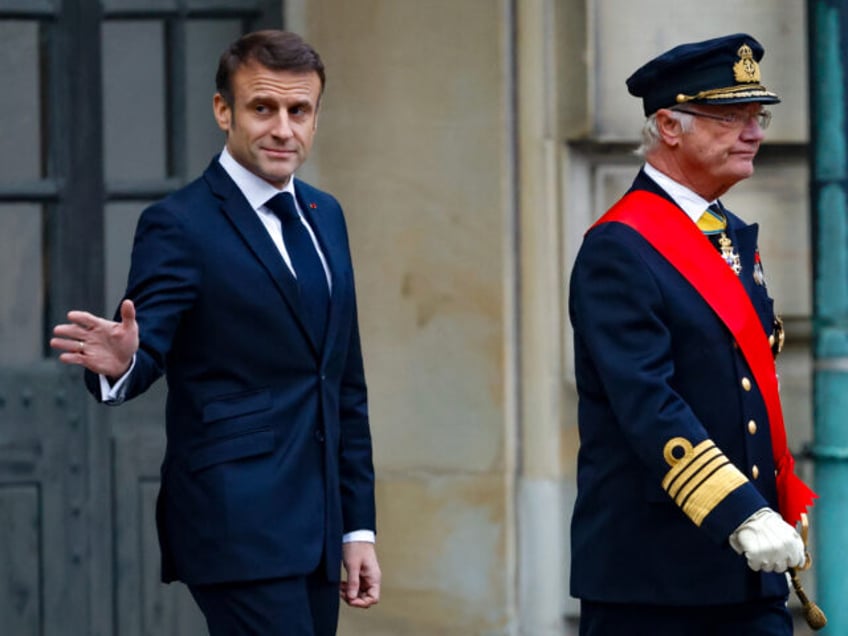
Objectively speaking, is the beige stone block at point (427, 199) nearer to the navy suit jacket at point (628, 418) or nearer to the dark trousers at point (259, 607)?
the navy suit jacket at point (628, 418)

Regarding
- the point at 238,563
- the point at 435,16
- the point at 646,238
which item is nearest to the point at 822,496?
the point at 435,16

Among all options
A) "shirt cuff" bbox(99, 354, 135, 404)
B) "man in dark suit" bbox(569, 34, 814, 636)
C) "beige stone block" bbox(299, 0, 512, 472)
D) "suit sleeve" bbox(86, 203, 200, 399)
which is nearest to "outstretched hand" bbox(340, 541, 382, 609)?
"man in dark suit" bbox(569, 34, 814, 636)

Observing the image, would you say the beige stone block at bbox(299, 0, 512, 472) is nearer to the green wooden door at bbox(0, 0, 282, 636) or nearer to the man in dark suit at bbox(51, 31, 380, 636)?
the green wooden door at bbox(0, 0, 282, 636)

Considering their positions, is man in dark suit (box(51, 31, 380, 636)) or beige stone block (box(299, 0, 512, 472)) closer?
man in dark suit (box(51, 31, 380, 636))

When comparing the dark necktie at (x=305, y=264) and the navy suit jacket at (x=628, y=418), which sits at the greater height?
the dark necktie at (x=305, y=264)

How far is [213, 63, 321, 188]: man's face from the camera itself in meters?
4.25

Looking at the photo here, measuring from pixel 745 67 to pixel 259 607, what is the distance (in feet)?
4.96

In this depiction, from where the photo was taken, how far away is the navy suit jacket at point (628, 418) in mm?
4172

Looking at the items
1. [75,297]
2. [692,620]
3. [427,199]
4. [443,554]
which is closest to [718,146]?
[692,620]

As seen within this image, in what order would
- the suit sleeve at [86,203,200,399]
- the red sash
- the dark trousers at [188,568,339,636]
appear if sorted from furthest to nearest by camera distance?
the red sash → the dark trousers at [188,568,339,636] → the suit sleeve at [86,203,200,399]

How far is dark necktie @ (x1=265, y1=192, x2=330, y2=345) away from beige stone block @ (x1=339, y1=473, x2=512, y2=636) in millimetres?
2365

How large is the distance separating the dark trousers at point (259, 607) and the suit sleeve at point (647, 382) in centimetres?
74

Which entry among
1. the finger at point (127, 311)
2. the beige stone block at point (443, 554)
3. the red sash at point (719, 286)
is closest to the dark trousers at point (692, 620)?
the red sash at point (719, 286)

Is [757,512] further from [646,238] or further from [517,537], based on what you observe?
[517,537]
